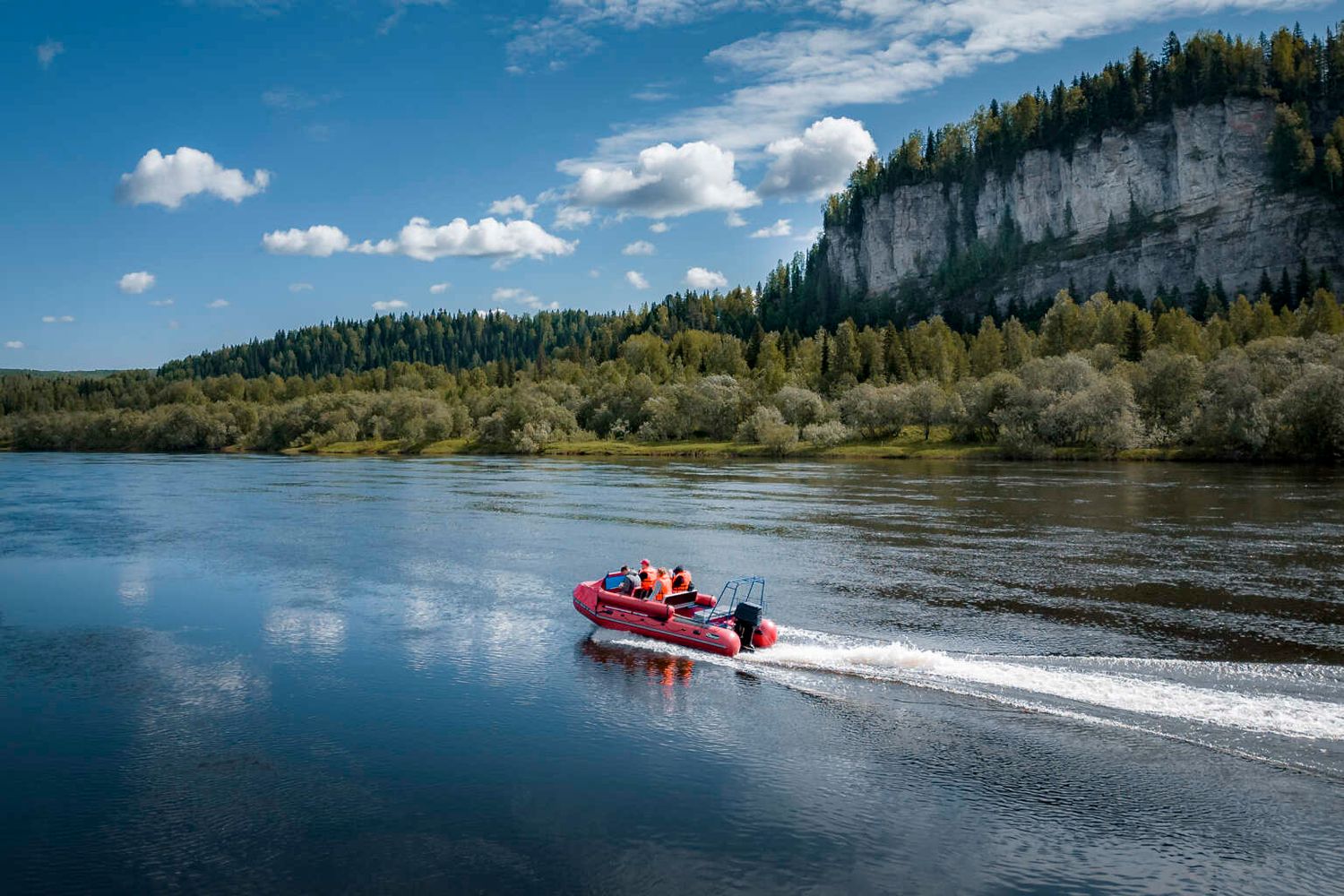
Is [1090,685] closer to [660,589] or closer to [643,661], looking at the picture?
[643,661]

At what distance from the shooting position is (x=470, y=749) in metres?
19.9

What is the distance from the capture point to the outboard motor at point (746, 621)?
88.7ft

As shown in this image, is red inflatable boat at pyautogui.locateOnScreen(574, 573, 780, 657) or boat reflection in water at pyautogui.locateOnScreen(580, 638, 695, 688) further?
red inflatable boat at pyautogui.locateOnScreen(574, 573, 780, 657)

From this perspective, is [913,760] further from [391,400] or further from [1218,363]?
[391,400]

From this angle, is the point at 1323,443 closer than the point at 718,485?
No

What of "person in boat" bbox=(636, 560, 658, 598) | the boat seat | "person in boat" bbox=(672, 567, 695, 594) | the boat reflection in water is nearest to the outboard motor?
the boat reflection in water

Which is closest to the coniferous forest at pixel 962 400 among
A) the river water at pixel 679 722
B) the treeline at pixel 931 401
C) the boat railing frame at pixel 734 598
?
the treeline at pixel 931 401

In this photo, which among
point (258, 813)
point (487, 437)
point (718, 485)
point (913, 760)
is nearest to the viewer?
point (258, 813)

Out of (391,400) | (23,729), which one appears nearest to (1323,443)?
(23,729)

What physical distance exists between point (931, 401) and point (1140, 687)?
116 m

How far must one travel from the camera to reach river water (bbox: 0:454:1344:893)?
15.2 meters

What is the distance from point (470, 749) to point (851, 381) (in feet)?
491

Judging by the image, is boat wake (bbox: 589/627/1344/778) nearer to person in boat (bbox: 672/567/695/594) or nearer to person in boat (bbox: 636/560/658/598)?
person in boat (bbox: 672/567/695/594)

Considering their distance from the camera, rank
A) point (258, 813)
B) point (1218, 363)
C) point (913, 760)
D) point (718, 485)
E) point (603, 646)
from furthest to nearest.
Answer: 1. point (1218, 363)
2. point (718, 485)
3. point (603, 646)
4. point (913, 760)
5. point (258, 813)
